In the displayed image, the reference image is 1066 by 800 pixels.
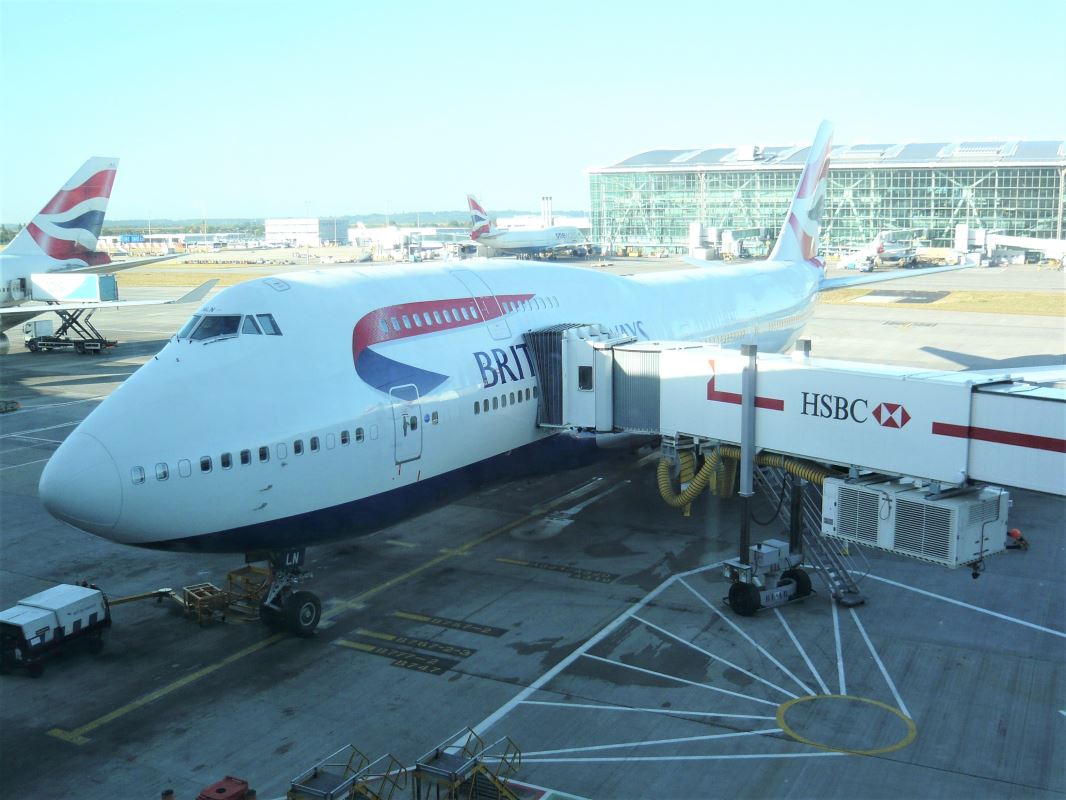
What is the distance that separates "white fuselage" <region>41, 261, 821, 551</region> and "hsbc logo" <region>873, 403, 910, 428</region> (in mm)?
8367

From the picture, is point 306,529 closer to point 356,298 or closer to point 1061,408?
point 356,298

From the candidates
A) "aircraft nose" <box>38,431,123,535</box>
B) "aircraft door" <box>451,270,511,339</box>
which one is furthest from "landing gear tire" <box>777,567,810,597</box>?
"aircraft nose" <box>38,431,123,535</box>

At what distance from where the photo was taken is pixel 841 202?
487ft

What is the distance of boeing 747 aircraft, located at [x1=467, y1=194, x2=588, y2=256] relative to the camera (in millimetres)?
131875

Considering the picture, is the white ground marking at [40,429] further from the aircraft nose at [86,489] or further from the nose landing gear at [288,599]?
the aircraft nose at [86,489]

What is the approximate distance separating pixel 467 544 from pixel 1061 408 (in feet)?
46.0

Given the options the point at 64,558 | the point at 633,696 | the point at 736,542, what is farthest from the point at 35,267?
the point at 633,696

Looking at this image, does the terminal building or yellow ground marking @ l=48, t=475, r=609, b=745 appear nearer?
yellow ground marking @ l=48, t=475, r=609, b=745

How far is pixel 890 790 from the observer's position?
1363 cm

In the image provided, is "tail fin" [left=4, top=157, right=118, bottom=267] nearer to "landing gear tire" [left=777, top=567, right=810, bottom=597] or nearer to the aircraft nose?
the aircraft nose

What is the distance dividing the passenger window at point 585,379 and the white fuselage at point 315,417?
1.20 m

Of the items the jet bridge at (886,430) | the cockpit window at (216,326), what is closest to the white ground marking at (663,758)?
the jet bridge at (886,430)

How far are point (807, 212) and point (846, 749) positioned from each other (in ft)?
108

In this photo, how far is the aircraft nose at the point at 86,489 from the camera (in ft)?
51.4
